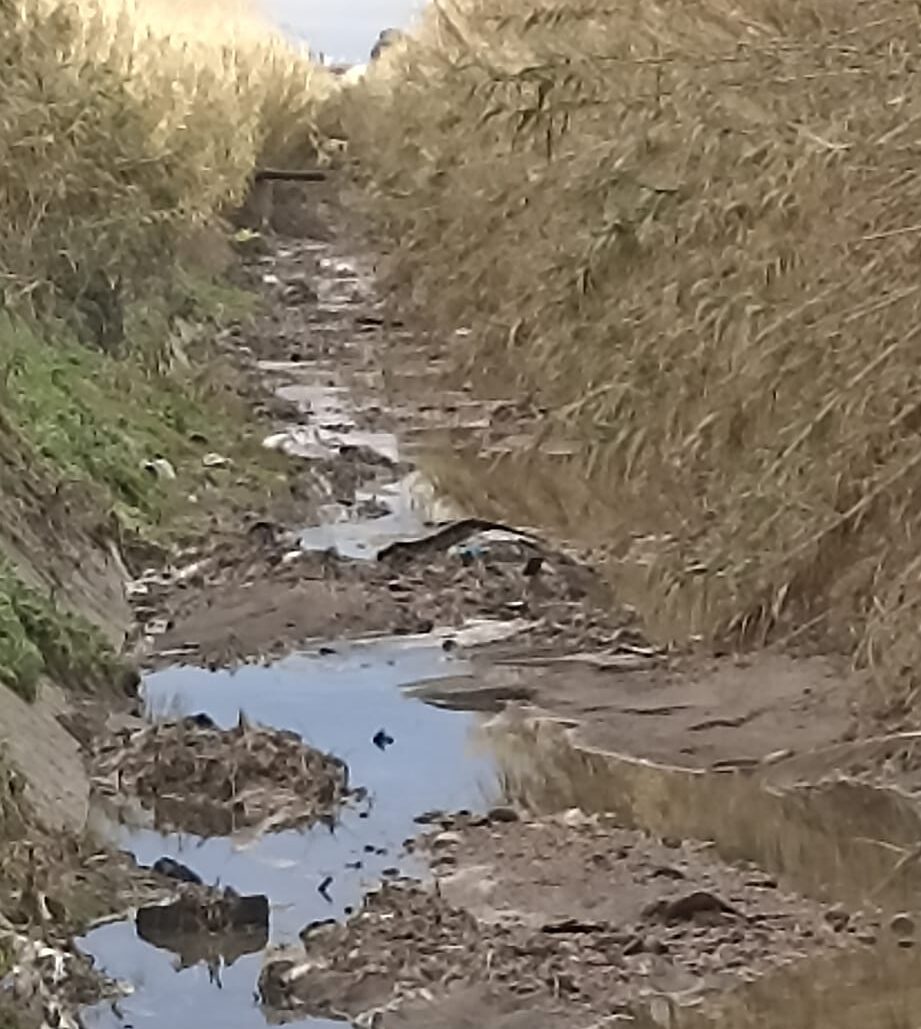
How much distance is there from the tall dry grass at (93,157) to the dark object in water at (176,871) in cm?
357

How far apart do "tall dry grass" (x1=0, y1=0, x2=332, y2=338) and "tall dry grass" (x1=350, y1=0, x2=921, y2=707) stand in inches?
59.5

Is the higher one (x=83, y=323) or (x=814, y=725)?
(x=83, y=323)

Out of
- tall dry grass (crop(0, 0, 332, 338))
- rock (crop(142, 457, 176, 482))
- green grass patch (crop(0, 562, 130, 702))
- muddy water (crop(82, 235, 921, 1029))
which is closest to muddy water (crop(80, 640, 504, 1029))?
muddy water (crop(82, 235, 921, 1029))

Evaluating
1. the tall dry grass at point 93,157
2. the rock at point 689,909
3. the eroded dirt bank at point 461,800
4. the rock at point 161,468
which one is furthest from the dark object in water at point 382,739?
the tall dry grass at point 93,157

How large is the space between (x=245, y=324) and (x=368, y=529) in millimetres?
4905

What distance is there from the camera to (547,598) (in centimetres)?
714

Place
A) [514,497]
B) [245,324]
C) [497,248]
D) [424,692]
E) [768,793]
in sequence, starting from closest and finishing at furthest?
[768,793]
[424,692]
[514,497]
[497,248]
[245,324]

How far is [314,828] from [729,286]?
249 centimetres

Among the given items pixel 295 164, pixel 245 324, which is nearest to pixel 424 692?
pixel 245 324

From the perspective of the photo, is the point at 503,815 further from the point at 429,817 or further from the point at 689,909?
the point at 689,909

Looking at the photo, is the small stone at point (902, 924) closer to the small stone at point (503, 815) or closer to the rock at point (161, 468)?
the small stone at point (503, 815)

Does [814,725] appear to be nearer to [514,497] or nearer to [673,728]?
[673,728]

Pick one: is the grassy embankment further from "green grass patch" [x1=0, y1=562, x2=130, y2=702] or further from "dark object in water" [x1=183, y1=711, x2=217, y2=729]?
"dark object in water" [x1=183, y1=711, x2=217, y2=729]

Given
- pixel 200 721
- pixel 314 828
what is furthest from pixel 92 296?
pixel 314 828
